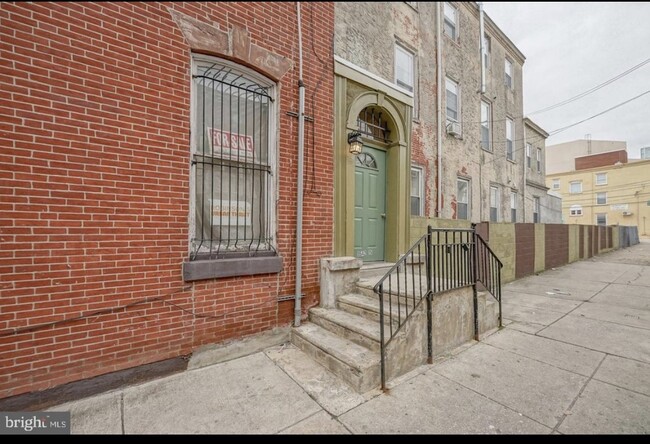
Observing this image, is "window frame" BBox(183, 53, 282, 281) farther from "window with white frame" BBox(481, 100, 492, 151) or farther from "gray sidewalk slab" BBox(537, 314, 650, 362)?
"window with white frame" BBox(481, 100, 492, 151)

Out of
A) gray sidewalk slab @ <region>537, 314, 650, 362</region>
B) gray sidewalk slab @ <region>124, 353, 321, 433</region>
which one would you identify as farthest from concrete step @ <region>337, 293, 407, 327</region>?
gray sidewalk slab @ <region>537, 314, 650, 362</region>

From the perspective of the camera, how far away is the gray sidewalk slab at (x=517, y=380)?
253 centimetres

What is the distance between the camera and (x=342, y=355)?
9.81 ft

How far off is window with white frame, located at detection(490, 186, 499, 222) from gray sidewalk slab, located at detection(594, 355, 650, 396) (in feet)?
23.4

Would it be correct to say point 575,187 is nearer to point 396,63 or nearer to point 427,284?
point 396,63

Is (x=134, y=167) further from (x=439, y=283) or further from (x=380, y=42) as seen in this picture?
(x=380, y=42)

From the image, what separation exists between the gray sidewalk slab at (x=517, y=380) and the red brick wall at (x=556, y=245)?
8.70 meters

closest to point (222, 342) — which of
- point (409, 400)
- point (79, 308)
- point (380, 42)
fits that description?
point (79, 308)

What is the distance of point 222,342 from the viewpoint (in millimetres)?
3398

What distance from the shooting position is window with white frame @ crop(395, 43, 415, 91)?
253 inches

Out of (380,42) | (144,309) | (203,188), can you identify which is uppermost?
(380,42)
